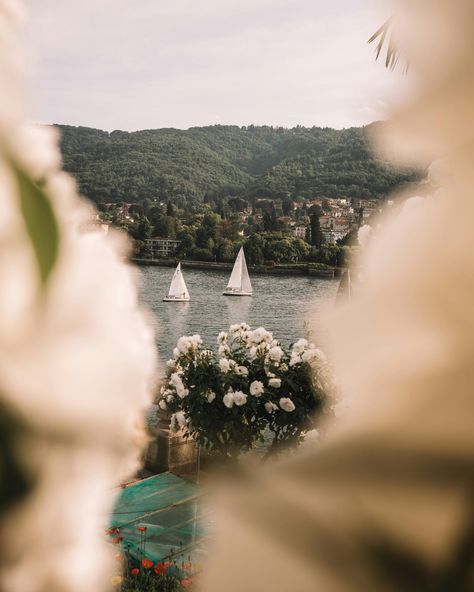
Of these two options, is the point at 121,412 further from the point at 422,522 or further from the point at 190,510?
the point at 190,510

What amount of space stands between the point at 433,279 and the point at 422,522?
0.06 meters

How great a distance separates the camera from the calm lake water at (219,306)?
3244cm

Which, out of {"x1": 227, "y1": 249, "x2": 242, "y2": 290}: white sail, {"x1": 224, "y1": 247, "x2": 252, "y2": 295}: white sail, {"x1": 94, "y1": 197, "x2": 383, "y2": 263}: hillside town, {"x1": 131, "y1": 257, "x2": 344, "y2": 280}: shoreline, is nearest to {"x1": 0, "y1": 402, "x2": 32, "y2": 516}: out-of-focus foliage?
{"x1": 227, "y1": 249, "x2": 242, "y2": 290}: white sail

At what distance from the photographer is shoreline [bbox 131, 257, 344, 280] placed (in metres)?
53.8

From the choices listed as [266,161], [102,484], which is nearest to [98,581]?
[102,484]

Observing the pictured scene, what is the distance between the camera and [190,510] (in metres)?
6.05

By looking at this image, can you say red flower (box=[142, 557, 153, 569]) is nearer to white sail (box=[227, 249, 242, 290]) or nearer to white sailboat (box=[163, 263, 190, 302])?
white sailboat (box=[163, 263, 190, 302])

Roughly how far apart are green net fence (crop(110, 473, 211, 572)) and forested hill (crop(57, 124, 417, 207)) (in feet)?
146

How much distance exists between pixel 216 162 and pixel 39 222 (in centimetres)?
9453

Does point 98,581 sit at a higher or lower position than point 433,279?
lower

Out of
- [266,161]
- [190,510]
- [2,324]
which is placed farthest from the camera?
[266,161]

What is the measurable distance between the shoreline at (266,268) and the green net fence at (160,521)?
146ft

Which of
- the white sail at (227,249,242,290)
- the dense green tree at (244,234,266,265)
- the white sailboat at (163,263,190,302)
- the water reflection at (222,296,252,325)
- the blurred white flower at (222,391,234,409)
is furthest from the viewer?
the dense green tree at (244,234,266,265)

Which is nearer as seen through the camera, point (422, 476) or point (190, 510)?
point (422, 476)
